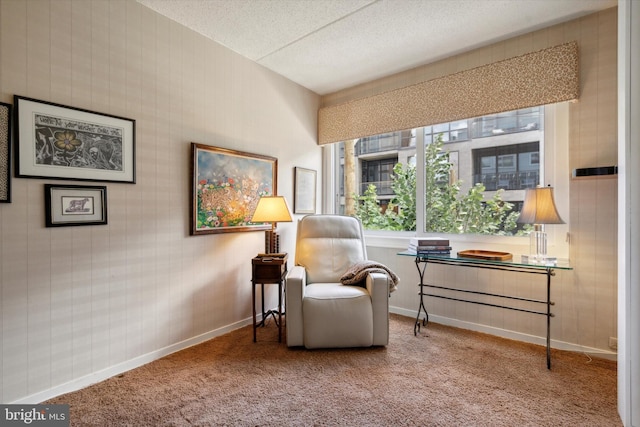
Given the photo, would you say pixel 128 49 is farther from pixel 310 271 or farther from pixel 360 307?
pixel 360 307

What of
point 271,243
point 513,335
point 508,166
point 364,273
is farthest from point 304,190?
point 513,335

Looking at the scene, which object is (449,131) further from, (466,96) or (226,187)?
(226,187)

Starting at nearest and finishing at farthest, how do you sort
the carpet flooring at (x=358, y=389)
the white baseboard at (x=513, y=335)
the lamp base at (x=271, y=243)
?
the carpet flooring at (x=358, y=389), the white baseboard at (x=513, y=335), the lamp base at (x=271, y=243)

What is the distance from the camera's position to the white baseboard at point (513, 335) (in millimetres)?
2259

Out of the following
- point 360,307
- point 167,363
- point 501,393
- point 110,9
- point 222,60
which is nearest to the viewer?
point 501,393

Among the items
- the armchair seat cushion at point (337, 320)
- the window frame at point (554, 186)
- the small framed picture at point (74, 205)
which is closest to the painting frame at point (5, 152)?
the small framed picture at point (74, 205)

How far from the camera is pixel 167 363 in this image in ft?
7.18

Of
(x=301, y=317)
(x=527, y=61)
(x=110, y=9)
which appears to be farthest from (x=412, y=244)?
(x=110, y=9)

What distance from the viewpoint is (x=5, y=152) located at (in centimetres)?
162

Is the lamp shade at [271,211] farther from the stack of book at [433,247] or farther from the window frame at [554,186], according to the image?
the window frame at [554,186]

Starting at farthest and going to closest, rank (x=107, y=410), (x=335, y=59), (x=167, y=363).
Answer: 1. (x=335, y=59)
2. (x=167, y=363)
3. (x=107, y=410)

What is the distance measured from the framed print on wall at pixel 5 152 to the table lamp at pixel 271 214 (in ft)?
4.97

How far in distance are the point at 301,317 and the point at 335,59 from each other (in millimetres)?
2385

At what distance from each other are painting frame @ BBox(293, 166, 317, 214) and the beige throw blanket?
1.12 m
